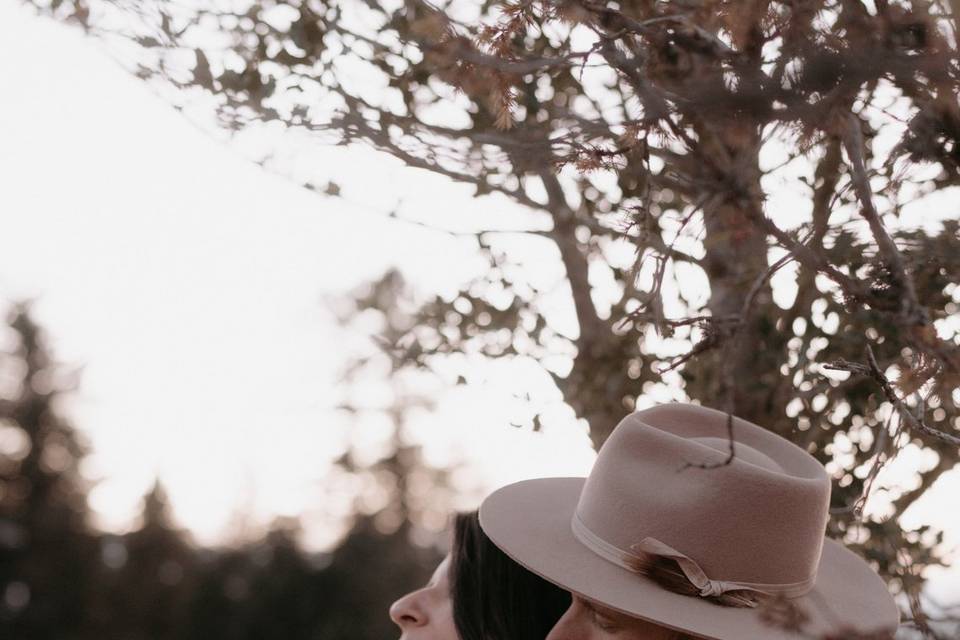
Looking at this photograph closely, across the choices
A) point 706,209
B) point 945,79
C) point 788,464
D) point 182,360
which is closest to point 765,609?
point 945,79

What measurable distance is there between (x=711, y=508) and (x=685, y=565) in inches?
4.7

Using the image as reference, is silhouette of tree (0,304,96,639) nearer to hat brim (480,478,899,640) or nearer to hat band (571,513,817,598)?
hat brim (480,478,899,640)

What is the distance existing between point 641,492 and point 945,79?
1.17 meters

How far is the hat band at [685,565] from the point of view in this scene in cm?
205

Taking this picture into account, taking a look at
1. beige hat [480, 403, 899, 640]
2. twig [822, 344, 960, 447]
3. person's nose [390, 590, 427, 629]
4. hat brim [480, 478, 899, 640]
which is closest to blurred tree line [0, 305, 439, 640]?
person's nose [390, 590, 427, 629]

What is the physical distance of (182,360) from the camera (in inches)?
840

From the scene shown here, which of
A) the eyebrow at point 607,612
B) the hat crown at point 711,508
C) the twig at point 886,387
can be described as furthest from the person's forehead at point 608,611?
the twig at point 886,387

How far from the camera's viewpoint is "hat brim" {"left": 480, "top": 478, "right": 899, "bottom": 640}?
79.3 inches

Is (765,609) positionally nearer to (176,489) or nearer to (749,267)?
(749,267)

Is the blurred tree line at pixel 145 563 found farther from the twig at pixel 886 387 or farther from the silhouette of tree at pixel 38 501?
the twig at pixel 886 387

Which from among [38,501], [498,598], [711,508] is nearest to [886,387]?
[711,508]

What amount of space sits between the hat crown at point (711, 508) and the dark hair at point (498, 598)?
0.46 meters

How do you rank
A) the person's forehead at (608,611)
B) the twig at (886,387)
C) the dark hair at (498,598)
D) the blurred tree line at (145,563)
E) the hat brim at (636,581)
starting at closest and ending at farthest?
the twig at (886,387), the hat brim at (636,581), the person's forehead at (608,611), the dark hair at (498,598), the blurred tree line at (145,563)

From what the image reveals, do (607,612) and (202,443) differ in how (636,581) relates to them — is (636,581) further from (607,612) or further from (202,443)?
(202,443)
